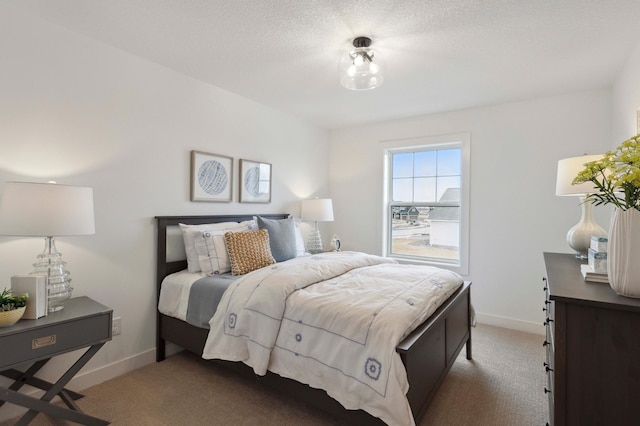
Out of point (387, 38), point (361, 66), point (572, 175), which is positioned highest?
point (387, 38)

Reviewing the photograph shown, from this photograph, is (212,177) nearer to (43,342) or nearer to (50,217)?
(50,217)

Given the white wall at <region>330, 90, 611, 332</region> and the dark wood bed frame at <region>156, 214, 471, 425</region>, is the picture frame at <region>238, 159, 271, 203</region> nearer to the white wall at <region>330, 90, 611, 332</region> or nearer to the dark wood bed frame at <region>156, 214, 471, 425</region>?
the dark wood bed frame at <region>156, 214, 471, 425</region>

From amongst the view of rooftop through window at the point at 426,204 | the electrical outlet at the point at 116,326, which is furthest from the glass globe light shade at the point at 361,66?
the electrical outlet at the point at 116,326

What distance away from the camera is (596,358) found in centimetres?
120

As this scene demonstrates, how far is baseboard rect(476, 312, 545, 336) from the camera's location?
3303 millimetres

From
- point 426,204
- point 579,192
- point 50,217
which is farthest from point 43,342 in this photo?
point 426,204

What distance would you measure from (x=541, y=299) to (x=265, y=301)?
9.75 ft

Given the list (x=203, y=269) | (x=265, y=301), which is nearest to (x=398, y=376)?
(x=265, y=301)

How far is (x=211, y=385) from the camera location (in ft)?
7.48

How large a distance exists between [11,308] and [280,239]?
1.90 m

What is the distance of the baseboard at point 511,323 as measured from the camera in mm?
3303

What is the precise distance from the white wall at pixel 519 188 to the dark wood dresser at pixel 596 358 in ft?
7.54

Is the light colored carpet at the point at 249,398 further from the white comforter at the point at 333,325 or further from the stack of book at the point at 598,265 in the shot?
A: the stack of book at the point at 598,265

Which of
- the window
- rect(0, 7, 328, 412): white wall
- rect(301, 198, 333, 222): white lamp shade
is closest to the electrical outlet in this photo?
rect(0, 7, 328, 412): white wall
